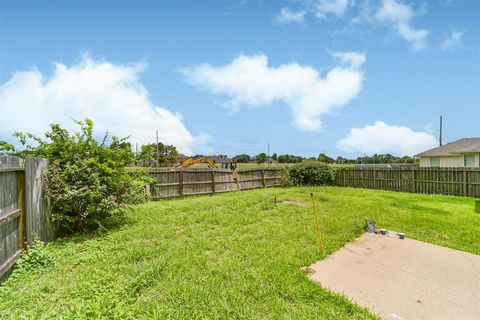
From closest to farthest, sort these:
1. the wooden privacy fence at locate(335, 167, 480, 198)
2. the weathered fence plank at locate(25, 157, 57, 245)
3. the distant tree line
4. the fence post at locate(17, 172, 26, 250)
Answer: the fence post at locate(17, 172, 26, 250) → the weathered fence plank at locate(25, 157, 57, 245) → the wooden privacy fence at locate(335, 167, 480, 198) → the distant tree line

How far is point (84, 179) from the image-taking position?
16.6ft

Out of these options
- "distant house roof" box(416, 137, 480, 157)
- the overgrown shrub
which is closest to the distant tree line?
"distant house roof" box(416, 137, 480, 157)

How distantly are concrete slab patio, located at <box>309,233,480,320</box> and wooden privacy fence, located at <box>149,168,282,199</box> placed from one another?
7471 millimetres

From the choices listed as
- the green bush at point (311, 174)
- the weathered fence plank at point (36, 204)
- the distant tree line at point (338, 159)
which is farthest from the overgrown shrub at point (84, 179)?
the distant tree line at point (338, 159)

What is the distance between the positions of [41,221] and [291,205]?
6480 millimetres

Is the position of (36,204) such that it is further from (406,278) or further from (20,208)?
(406,278)

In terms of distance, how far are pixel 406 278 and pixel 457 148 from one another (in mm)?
20647

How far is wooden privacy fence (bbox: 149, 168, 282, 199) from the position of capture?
11203mm

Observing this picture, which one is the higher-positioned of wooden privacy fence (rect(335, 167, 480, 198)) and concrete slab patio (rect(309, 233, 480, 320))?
wooden privacy fence (rect(335, 167, 480, 198))

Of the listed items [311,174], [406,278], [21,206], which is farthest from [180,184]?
[406,278]

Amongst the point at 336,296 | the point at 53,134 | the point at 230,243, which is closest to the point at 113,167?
the point at 53,134

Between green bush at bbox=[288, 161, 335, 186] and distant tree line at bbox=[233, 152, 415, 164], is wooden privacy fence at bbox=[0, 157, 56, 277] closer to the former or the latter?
green bush at bbox=[288, 161, 335, 186]

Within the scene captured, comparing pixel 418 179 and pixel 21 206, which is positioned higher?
pixel 21 206

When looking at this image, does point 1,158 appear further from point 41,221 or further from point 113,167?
point 113,167
